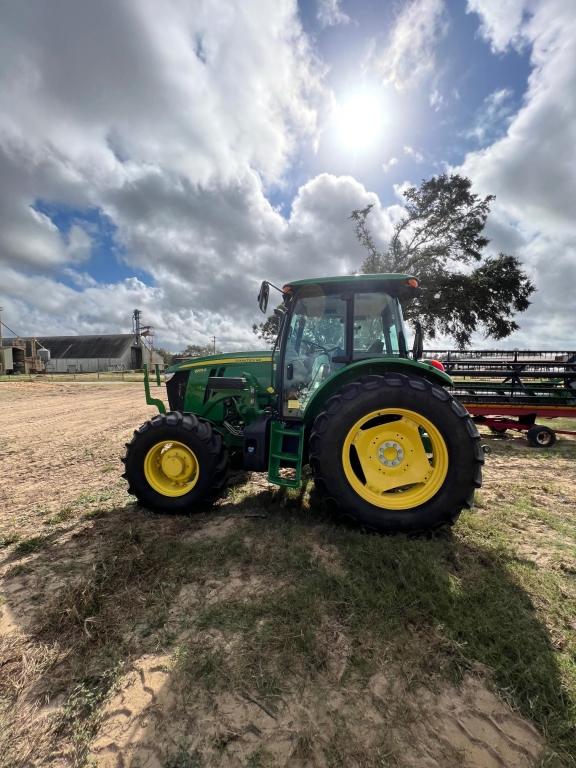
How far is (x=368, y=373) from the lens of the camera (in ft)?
10.5

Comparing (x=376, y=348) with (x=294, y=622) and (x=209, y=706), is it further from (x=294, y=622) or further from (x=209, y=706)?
(x=209, y=706)

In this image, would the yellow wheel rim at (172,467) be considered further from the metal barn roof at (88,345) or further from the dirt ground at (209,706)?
the metal barn roof at (88,345)

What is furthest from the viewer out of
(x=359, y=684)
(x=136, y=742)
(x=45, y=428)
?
(x=45, y=428)

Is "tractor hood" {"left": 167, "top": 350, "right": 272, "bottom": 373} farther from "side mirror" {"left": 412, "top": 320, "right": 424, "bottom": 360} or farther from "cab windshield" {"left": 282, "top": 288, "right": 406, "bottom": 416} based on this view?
"side mirror" {"left": 412, "top": 320, "right": 424, "bottom": 360}

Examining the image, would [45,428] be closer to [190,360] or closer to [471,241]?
[190,360]

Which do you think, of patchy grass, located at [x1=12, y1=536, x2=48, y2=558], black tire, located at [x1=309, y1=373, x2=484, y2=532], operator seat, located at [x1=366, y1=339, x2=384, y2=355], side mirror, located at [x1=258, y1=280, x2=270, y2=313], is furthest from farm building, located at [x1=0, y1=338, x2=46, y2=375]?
black tire, located at [x1=309, y1=373, x2=484, y2=532]

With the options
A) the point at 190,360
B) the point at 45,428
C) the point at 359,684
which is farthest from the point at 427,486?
the point at 45,428

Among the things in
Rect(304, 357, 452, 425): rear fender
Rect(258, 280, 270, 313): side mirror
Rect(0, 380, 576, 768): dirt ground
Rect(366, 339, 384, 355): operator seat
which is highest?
Rect(258, 280, 270, 313): side mirror

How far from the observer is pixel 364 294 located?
3.35 meters

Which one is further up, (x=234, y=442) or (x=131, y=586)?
(x=234, y=442)

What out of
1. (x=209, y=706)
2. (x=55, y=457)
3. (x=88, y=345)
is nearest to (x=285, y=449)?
(x=209, y=706)

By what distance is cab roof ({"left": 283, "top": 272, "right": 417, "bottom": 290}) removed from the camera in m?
3.18

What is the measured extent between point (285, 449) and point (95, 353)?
56301 millimetres

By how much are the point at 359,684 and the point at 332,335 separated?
8.73 feet
